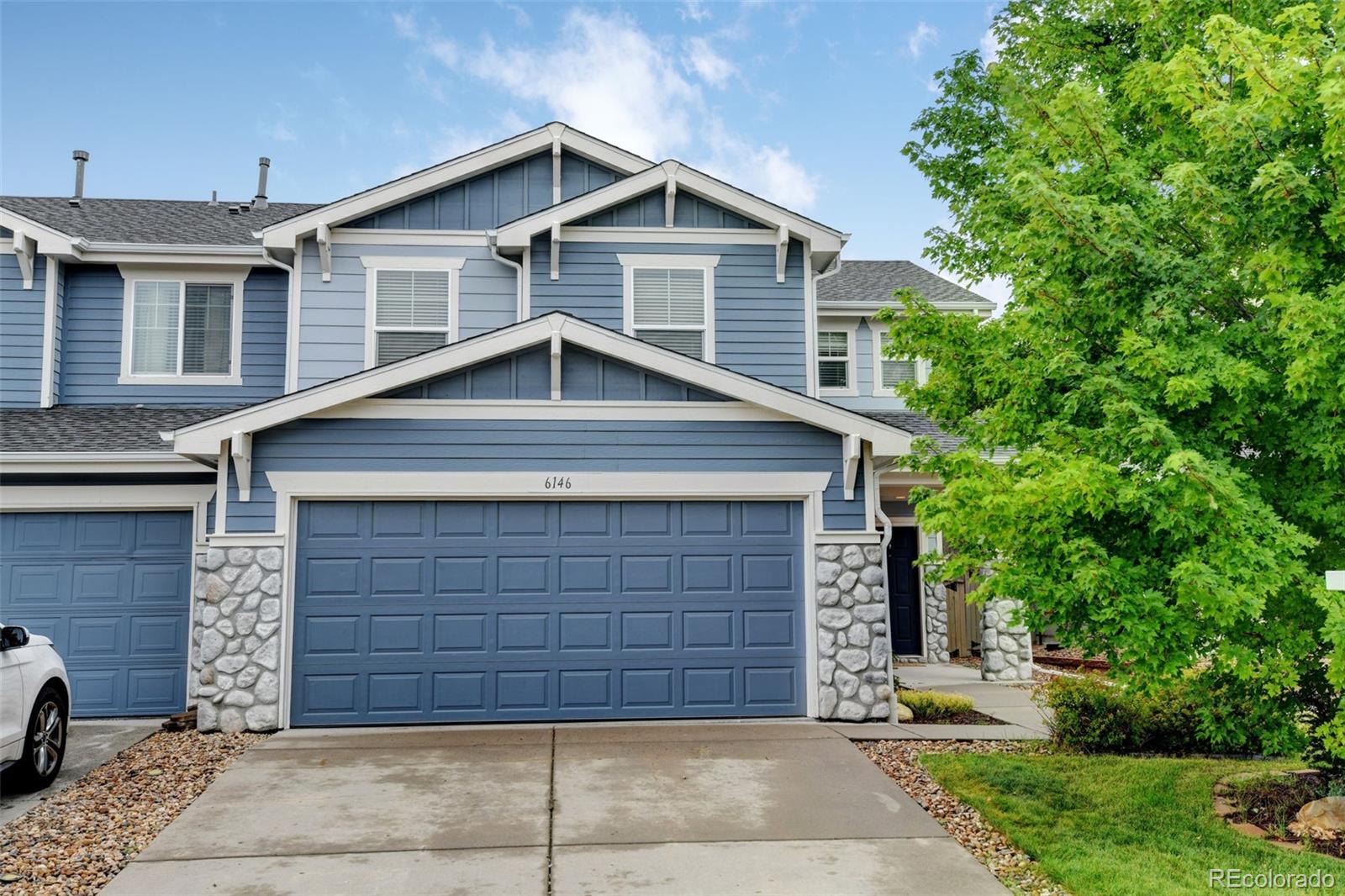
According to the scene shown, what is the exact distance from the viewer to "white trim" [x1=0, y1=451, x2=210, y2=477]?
10297mm

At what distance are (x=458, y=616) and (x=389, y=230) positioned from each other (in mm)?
5442

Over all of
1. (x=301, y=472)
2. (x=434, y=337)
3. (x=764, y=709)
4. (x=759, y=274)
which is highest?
(x=759, y=274)

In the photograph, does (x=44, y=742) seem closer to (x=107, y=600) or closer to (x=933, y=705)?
(x=107, y=600)

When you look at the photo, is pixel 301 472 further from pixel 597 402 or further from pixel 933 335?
pixel 933 335

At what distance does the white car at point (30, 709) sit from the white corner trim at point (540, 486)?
232 centimetres

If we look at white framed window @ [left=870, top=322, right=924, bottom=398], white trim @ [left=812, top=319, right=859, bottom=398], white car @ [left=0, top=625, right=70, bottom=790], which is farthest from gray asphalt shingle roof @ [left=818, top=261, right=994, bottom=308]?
white car @ [left=0, top=625, right=70, bottom=790]

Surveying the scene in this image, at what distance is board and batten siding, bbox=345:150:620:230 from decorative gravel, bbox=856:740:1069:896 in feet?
26.3

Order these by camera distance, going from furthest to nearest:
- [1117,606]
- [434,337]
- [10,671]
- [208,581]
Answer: [434,337] < [208,581] < [10,671] < [1117,606]

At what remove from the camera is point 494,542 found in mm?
9719

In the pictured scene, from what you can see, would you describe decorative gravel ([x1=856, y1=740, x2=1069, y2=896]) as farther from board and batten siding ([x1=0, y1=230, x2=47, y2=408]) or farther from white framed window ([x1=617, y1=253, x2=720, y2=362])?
board and batten siding ([x1=0, y1=230, x2=47, y2=408])

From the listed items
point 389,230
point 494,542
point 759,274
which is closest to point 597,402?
point 494,542

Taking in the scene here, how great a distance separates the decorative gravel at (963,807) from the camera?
5.62 meters

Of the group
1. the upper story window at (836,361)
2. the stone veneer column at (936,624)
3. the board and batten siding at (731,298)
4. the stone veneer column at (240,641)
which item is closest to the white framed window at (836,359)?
the upper story window at (836,361)

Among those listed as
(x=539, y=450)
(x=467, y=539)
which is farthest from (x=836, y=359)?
(x=467, y=539)
